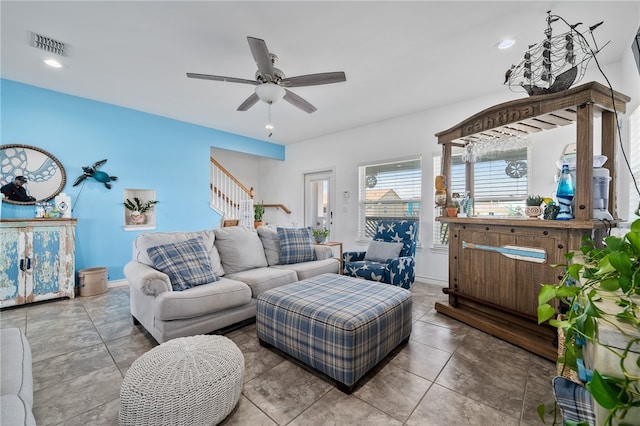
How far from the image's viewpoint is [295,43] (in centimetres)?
252

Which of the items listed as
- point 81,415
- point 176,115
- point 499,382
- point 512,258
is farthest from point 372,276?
point 176,115

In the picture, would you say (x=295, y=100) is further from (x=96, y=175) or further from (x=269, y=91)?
(x=96, y=175)

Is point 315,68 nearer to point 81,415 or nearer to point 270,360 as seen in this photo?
point 270,360

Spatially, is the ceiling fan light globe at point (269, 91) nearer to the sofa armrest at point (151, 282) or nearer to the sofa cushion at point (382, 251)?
the sofa armrest at point (151, 282)

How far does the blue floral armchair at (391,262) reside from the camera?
3.45m

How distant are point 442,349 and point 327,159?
425 centimetres

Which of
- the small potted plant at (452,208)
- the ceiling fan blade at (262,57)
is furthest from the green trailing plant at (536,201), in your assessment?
the ceiling fan blade at (262,57)

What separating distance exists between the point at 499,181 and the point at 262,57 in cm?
335

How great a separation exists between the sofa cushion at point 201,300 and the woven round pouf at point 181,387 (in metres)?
0.59

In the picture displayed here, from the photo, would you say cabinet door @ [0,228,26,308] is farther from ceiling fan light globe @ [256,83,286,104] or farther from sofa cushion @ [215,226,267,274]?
ceiling fan light globe @ [256,83,286,104]

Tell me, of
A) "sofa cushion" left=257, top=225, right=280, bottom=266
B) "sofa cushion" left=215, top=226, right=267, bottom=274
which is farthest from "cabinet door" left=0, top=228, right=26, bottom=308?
"sofa cushion" left=257, top=225, right=280, bottom=266

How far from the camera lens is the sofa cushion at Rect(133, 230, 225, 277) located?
2.66 metres

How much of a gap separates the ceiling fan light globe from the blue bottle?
2444mm

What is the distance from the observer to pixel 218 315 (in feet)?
7.94
